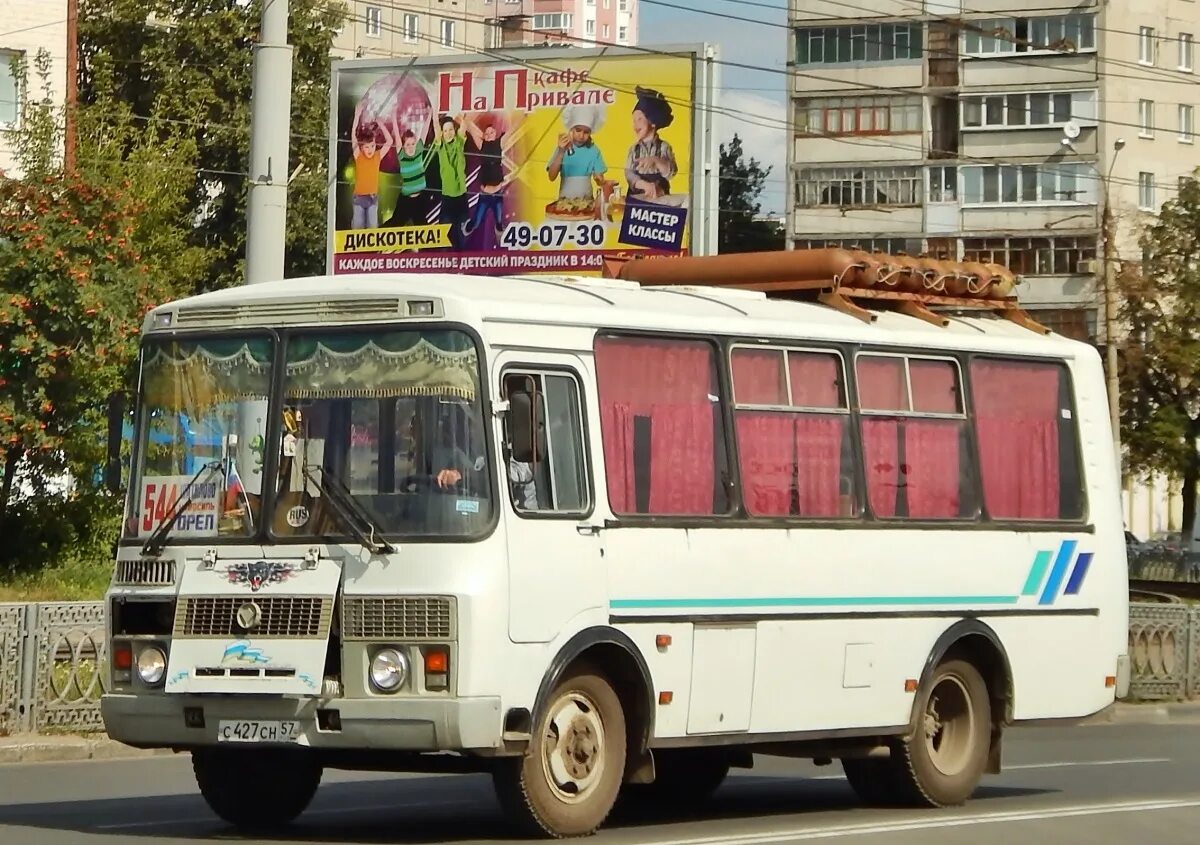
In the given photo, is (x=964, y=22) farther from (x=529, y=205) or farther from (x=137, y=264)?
(x=137, y=264)

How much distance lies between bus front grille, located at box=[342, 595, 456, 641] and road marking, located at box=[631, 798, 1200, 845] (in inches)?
59.0

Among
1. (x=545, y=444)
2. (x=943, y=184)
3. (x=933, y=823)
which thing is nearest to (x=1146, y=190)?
(x=943, y=184)

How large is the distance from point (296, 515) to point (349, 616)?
62 cm

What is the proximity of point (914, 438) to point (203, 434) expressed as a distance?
4.47m

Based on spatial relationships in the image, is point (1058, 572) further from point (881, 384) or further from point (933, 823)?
point (933, 823)

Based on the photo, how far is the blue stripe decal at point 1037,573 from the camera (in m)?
15.4

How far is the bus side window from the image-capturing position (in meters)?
11.9

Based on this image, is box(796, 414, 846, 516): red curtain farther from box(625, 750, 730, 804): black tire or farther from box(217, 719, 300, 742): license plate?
box(217, 719, 300, 742): license plate

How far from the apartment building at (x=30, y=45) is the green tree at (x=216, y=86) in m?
9.79

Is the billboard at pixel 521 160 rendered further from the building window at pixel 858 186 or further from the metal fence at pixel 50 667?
the building window at pixel 858 186

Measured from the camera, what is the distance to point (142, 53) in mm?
60781

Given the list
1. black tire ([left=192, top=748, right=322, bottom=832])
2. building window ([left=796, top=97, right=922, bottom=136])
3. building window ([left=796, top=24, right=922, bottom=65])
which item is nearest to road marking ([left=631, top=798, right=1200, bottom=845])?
black tire ([left=192, top=748, right=322, bottom=832])

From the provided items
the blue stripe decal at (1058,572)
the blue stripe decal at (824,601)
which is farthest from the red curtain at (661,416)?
Result: the blue stripe decal at (1058,572)

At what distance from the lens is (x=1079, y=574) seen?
51.7 ft
